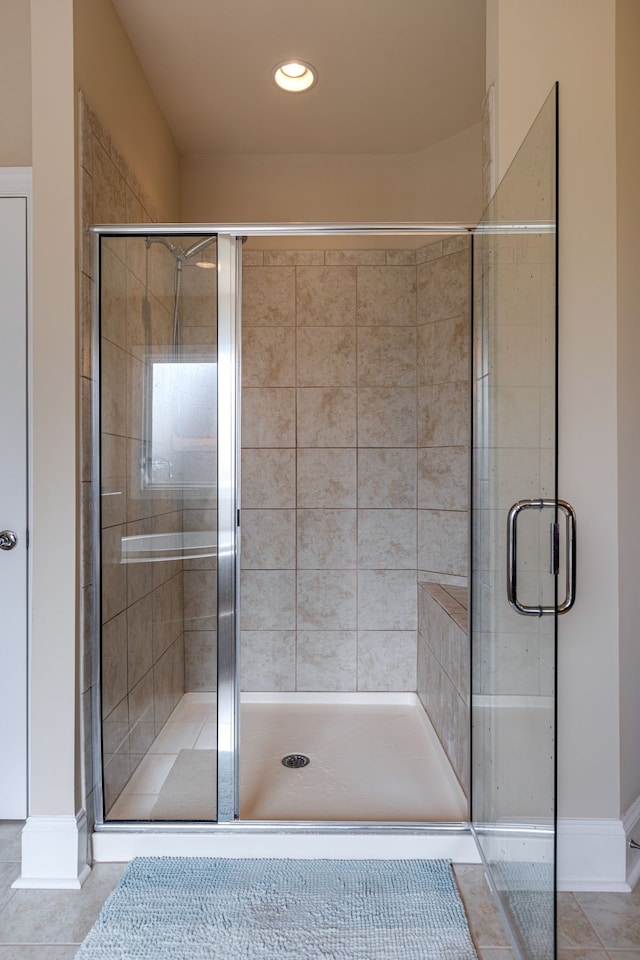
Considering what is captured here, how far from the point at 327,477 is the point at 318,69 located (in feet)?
5.93

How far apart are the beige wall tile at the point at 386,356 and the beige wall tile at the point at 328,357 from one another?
0.05m

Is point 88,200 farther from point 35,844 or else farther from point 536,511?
point 35,844

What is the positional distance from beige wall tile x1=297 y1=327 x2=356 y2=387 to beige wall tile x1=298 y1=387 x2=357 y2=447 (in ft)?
0.14

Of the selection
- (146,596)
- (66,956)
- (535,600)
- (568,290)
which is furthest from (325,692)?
(568,290)

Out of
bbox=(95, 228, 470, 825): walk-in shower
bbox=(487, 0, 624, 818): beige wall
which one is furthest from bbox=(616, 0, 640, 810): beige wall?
bbox=(95, 228, 470, 825): walk-in shower

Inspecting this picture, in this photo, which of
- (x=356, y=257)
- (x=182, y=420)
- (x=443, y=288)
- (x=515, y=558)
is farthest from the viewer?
(x=356, y=257)

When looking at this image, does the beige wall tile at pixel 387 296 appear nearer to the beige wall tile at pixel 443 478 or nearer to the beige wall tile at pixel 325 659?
the beige wall tile at pixel 443 478

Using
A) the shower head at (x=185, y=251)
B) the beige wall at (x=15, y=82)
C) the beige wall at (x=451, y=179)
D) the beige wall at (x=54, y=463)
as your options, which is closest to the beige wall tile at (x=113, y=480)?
the beige wall at (x=54, y=463)

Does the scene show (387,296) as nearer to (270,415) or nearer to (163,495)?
(270,415)

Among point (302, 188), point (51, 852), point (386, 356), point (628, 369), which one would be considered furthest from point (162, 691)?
point (302, 188)

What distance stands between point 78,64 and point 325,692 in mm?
2842

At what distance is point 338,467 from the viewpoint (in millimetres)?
3205

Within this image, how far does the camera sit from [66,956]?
1.50m

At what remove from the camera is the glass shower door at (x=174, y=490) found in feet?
6.31
